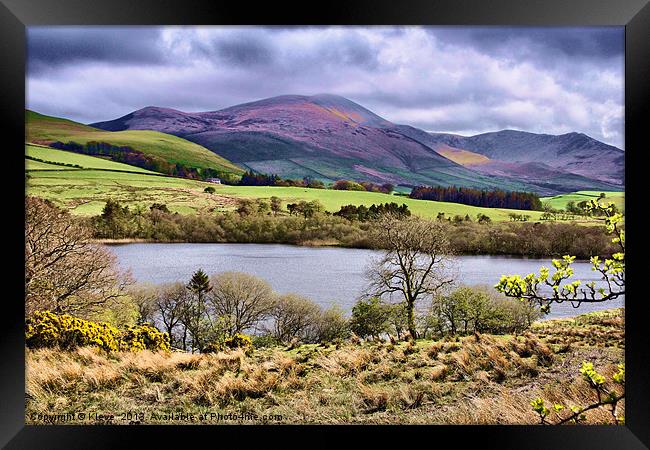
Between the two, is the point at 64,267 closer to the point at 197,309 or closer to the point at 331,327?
the point at 197,309

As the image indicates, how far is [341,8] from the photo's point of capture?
418cm

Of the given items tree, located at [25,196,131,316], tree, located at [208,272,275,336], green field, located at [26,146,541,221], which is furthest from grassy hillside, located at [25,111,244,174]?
tree, located at [208,272,275,336]

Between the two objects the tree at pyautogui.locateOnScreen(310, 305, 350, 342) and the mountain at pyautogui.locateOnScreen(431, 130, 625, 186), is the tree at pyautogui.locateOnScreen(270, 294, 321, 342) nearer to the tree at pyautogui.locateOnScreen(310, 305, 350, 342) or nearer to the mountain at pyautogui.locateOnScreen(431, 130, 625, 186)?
the tree at pyautogui.locateOnScreen(310, 305, 350, 342)

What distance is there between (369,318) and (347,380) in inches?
28.3

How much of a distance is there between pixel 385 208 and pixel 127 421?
10.6 feet

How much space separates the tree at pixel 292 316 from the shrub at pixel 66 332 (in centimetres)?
159

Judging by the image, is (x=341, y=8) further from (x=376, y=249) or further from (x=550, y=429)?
(x=550, y=429)

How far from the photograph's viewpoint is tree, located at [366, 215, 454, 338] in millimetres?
5891

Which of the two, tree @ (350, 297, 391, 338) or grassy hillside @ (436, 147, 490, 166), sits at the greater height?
grassy hillside @ (436, 147, 490, 166)

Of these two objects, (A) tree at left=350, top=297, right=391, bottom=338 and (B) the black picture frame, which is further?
(A) tree at left=350, top=297, right=391, bottom=338

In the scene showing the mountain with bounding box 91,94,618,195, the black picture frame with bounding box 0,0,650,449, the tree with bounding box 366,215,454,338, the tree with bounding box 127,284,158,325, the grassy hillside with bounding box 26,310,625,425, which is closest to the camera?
the black picture frame with bounding box 0,0,650,449

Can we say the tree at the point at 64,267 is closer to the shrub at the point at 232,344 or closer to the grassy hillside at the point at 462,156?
the shrub at the point at 232,344

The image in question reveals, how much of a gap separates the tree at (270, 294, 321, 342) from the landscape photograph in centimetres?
2

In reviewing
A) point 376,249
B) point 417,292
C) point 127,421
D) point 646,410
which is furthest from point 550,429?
point 127,421
